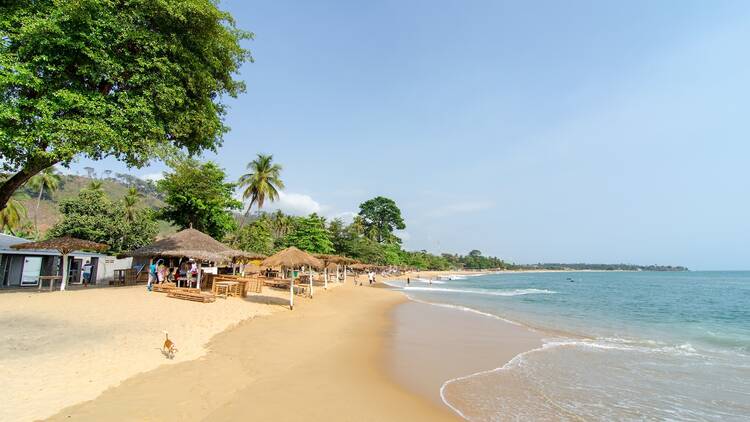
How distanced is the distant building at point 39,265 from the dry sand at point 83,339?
562 cm

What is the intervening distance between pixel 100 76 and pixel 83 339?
336 inches

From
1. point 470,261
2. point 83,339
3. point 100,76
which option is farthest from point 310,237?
point 470,261

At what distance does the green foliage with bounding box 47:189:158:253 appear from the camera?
89.2 ft

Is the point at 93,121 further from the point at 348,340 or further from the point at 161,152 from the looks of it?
the point at 348,340

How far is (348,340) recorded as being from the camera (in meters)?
11.9

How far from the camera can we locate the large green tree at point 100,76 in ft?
35.6

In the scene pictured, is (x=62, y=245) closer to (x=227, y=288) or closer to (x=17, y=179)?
(x=17, y=179)

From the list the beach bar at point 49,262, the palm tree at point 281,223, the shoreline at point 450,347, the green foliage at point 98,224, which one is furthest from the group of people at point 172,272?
the palm tree at point 281,223

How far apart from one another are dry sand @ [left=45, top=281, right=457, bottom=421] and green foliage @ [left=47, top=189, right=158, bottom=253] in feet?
76.6

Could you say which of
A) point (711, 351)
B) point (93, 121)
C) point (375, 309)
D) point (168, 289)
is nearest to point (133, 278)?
point (168, 289)

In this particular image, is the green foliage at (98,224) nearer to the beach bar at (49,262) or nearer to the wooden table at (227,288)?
the beach bar at (49,262)

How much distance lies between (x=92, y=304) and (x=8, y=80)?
23.4 ft

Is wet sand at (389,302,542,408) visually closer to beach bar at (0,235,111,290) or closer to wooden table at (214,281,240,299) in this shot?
wooden table at (214,281,240,299)

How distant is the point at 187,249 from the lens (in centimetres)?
1891
